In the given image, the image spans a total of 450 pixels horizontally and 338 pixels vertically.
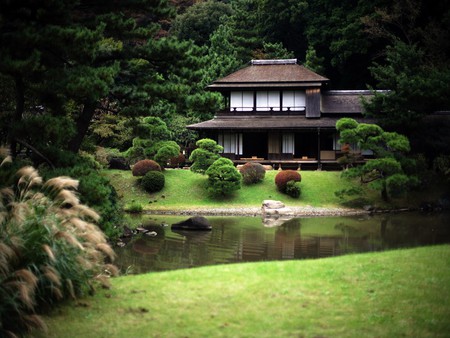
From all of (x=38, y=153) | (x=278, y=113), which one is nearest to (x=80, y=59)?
(x=38, y=153)

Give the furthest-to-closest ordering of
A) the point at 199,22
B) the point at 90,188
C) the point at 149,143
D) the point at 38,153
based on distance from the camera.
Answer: the point at 199,22, the point at 149,143, the point at 38,153, the point at 90,188

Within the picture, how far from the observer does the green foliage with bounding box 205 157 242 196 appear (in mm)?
27406

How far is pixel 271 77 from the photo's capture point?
37.0 metres

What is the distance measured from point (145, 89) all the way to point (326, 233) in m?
9.20

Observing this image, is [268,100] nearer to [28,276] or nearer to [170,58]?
[170,58]

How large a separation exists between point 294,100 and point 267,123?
3358mm

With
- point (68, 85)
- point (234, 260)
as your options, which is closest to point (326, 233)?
point (234, 260)

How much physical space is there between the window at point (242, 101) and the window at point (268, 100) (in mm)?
633

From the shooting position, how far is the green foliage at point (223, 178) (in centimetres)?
2741

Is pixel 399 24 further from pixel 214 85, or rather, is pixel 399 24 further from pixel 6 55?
pixel 6 55

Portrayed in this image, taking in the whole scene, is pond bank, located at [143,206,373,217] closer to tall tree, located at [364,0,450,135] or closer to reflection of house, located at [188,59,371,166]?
tall tree, located at [364,0,450,135]

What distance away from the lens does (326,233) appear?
63.4ft

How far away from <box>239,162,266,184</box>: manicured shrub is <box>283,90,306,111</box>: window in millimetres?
8779

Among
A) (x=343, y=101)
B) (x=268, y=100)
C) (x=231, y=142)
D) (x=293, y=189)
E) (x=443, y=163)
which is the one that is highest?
(x=268, y=100)
